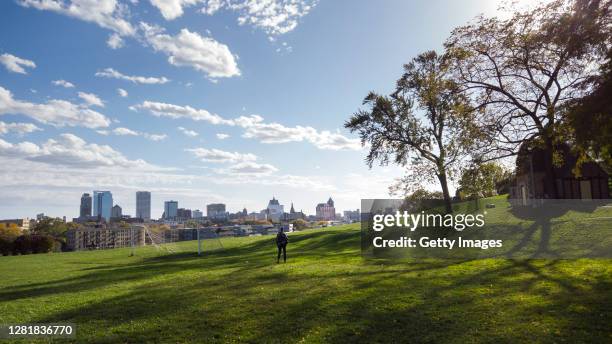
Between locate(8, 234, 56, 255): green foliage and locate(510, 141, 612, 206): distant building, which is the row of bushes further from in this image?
locate(510, 141, 612, 206): distant building

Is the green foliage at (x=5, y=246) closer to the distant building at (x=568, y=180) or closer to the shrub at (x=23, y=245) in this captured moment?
the shrub at (x=23, y=245)

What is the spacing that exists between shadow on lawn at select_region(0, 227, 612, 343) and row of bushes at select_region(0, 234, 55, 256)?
3545 centimetres

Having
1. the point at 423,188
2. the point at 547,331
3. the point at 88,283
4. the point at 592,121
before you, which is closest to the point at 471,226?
the point at 423,188

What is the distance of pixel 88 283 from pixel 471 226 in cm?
2488

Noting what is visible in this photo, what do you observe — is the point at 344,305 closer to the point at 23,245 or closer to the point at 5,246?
the point at 5,246

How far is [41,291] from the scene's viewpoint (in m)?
16.0

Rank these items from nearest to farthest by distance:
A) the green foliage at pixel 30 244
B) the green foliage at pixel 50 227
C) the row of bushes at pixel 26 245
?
the row of bushes at pixel 26 245, the green foliage at pixel 30 244, the green foliage at pixel 50 227

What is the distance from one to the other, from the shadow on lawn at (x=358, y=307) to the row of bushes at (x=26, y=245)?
116 ft

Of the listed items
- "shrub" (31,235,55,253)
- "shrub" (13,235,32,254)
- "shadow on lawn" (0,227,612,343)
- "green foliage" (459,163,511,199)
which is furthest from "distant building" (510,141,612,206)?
"shrub" (13,235,32,254)

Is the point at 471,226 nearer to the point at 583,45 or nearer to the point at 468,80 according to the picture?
the point at 468,80

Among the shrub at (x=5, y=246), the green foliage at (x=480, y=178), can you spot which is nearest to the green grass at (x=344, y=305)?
the green foliage at (x=480, y=178)

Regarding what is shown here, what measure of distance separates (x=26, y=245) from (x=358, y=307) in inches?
1944

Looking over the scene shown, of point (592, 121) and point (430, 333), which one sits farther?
point (592, 121)

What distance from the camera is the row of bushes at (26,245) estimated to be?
148 ft
